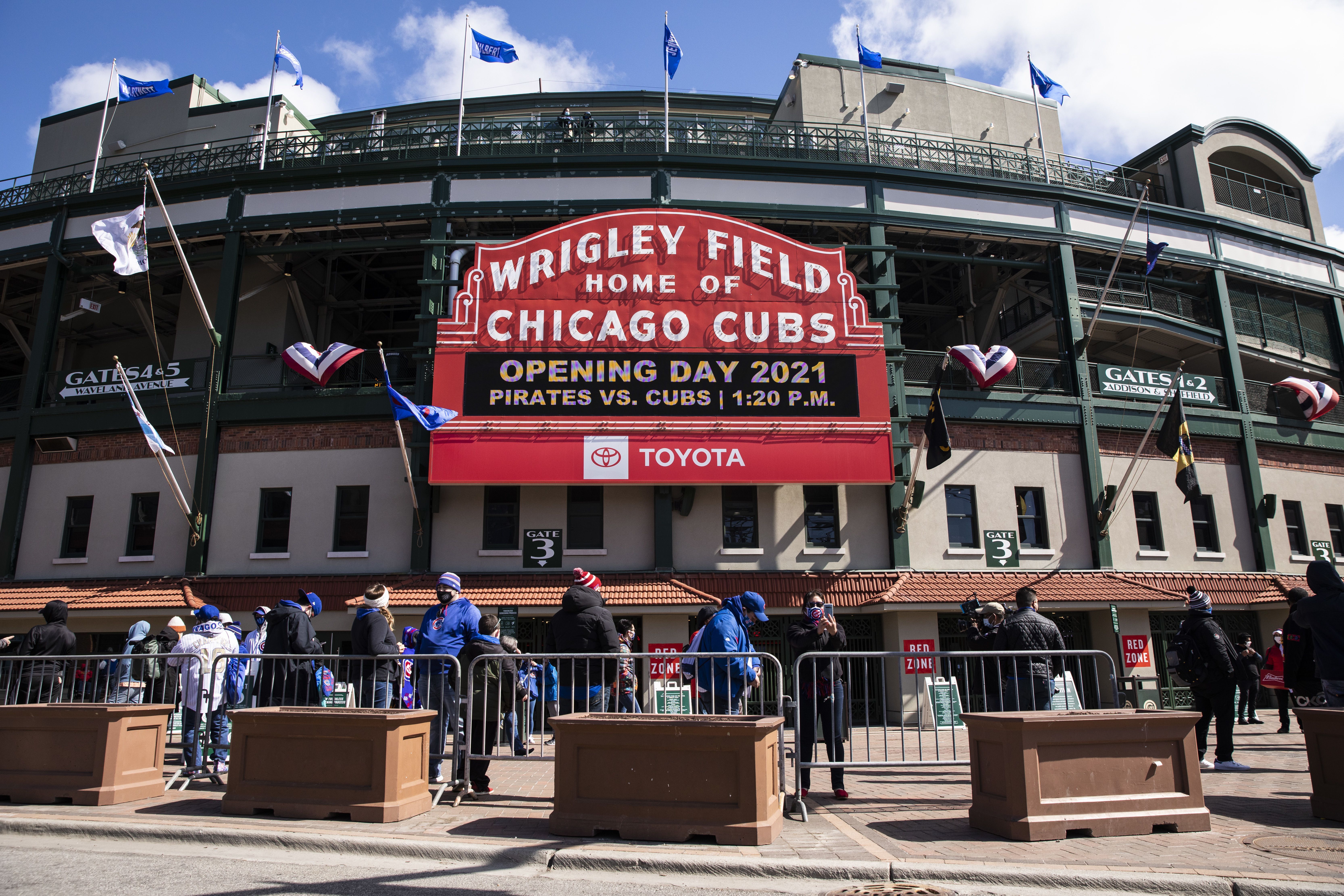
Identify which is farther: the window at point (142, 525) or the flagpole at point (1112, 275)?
the flagpole at point (1112, 275)

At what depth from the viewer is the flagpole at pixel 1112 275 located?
19250mm

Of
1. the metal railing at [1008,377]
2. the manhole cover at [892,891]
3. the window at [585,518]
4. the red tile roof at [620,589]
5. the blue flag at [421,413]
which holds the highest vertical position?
the metal railing at [1008,377]

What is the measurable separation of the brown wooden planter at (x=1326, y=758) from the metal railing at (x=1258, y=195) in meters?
21.6

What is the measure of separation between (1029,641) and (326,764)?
681 cm

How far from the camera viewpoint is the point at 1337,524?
879 inches

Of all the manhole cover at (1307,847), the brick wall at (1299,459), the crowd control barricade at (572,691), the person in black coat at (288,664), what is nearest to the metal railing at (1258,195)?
the brick wall at (1299,459)

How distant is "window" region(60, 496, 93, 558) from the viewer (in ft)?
63.6

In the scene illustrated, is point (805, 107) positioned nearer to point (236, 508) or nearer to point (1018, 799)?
point (236, 508)

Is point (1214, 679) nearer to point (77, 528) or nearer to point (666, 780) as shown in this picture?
point (666, 780)

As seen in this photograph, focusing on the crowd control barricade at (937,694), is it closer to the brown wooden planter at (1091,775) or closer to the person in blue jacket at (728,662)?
the person in blue jacket at (728,662)

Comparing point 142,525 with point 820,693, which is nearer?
point 820,693

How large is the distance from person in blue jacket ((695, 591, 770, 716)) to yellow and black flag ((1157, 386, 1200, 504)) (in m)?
13.7

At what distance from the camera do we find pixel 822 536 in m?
18.7

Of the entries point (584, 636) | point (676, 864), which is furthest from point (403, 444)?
point (676, 864)
